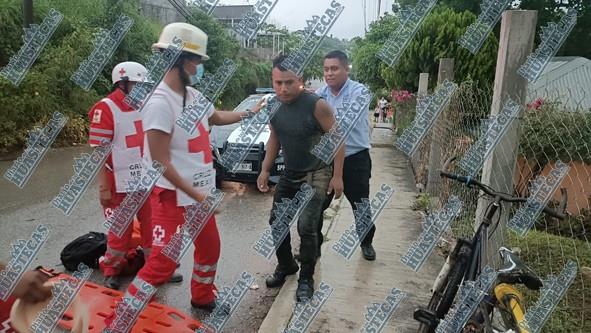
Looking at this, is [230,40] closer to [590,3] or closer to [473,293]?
[590,3]

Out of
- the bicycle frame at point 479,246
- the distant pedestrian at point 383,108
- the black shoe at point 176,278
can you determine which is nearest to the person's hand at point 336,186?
the bicycle frame at point 479,246

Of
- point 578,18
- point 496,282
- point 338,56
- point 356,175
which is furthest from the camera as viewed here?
point 578,18

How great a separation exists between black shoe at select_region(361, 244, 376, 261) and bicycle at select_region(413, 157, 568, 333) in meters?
1.64

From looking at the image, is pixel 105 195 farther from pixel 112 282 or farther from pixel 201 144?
pixel 201 144

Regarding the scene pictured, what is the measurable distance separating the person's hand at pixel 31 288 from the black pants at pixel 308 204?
6.49 feet

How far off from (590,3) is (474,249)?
23419 millimetres

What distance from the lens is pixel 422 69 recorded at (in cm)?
970

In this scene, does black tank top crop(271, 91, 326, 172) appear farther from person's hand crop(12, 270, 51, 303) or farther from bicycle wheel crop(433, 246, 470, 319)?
person's hand crop(12, 270, 51, 303)

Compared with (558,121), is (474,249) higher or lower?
lower

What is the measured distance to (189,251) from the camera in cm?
461

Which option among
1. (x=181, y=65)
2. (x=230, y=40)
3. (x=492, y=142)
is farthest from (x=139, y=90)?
(x=230, y=40)

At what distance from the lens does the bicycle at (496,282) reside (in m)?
2.13

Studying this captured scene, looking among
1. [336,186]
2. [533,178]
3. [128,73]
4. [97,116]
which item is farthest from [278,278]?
[533,178]

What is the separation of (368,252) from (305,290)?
1.06 m
